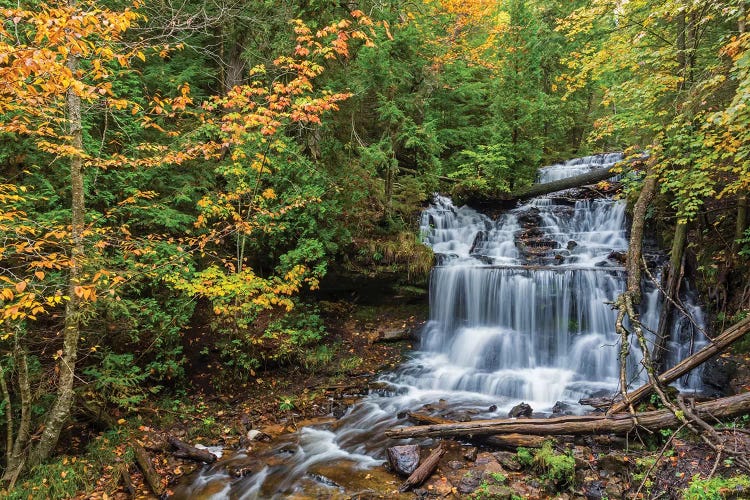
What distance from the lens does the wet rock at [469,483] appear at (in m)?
4.83

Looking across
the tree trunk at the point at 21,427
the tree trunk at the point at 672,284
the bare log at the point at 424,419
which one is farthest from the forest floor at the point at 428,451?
the tree trunk at the point at 672,284

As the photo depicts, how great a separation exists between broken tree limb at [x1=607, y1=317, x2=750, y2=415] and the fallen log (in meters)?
0.38

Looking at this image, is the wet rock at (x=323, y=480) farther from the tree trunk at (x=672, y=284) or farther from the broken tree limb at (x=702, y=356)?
the tree trunk at (x=672, y=284)

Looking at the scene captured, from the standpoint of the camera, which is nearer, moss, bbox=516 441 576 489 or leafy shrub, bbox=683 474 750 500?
leafy shrub, bbox=683 474 750 500

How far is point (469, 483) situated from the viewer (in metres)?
4.93

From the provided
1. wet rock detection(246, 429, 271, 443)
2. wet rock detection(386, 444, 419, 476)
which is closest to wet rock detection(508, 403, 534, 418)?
wet rock detection(386, 444, 419, 476)

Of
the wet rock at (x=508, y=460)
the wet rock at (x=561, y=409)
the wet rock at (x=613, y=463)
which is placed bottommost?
the wet rock at (x=508, y=460)

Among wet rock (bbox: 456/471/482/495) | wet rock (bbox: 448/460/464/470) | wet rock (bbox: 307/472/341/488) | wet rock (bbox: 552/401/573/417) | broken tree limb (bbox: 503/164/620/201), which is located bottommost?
wet rock (bbox: 307/472/341/488)

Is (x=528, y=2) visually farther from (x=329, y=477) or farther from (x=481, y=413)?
(x=329, y=477)

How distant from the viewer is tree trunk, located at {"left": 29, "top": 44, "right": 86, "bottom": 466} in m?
4.53

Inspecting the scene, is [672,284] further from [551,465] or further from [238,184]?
[238,184]

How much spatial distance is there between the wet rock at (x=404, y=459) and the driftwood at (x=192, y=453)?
2586 mm

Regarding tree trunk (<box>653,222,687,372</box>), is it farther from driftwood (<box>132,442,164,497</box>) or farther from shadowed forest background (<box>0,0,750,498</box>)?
driftwood (<box>132,442,164,497</box>)

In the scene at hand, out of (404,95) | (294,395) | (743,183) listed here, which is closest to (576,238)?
(743,183)
